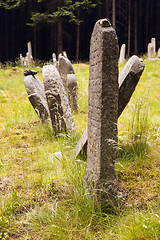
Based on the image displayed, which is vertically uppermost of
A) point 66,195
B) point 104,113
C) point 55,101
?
point 104,113

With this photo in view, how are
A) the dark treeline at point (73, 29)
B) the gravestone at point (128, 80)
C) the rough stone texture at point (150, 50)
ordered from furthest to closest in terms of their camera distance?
the dark treeline at point (73, 29)
the rough stone texture at point (150, 50)
the gravestone at point (128, 80)

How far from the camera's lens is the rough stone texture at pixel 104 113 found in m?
1.81

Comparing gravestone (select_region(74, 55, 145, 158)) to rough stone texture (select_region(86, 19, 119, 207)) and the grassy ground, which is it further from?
rough stone texture (select_region(86, 19, 119, 207))

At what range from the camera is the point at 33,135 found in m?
4.11

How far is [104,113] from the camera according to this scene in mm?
1875

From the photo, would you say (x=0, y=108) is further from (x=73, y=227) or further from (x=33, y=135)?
(x=73, y=227)

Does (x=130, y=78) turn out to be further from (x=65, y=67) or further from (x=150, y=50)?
(x=150, y=50)

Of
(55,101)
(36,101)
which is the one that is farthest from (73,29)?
(55,101)

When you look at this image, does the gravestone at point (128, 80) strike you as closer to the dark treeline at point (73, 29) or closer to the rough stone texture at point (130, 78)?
the rough stone texture at point (130, 78)

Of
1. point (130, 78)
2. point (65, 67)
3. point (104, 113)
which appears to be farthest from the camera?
point (65, 67)

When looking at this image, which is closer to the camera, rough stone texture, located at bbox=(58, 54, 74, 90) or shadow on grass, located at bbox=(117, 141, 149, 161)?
shadow on grass, located at bbox=(117, 141, 149, 161)

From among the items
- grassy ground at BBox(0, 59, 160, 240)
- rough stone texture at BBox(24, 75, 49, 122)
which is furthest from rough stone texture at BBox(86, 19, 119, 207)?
rough stone texture at BBox(24, 75, 49, 122)

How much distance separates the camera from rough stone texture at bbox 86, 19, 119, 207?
1.81m

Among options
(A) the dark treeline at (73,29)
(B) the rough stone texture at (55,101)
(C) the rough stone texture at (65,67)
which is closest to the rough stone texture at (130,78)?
(B) the rough stone texture at (55,101)
